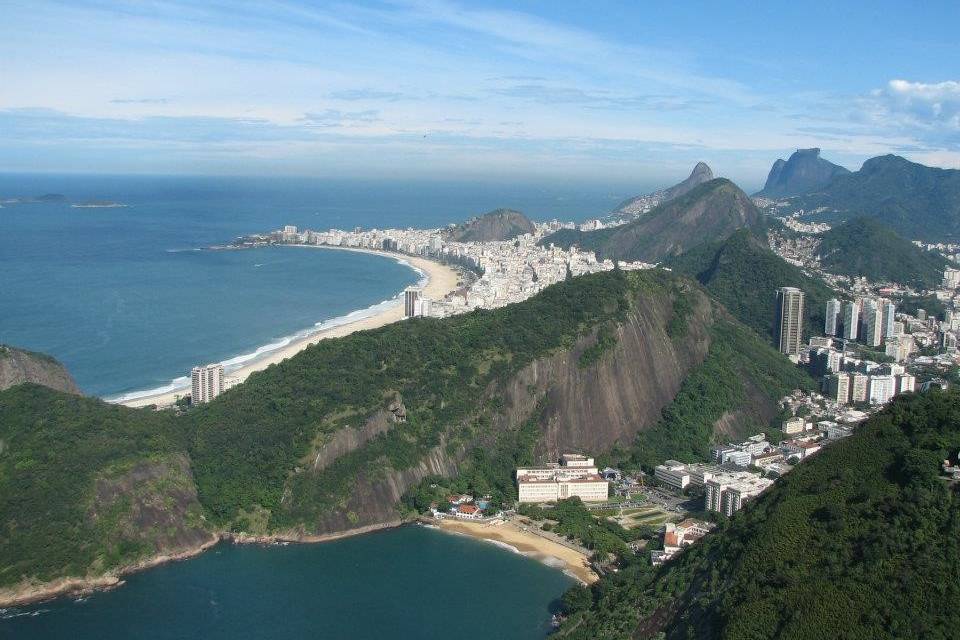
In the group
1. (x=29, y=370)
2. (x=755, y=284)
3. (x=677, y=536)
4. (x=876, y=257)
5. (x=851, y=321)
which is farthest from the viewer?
(x=876, y=257)

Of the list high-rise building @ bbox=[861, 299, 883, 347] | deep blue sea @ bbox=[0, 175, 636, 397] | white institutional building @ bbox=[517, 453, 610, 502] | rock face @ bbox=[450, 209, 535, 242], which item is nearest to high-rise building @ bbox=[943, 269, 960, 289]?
high-rise building @ bbox=[861, 299, 883, 347]

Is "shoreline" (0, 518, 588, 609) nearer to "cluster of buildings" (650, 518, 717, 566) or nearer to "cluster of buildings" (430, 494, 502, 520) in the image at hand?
"cluster of buildings" (430, 494, 502, 520)

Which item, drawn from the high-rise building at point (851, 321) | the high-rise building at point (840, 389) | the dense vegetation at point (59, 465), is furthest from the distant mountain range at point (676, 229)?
the dense vegetation at point (59, 465)

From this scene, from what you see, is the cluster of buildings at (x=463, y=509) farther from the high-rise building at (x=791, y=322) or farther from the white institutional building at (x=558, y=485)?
the high-rise building at (x=791, y=322)

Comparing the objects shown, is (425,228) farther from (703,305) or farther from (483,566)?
(483,566)

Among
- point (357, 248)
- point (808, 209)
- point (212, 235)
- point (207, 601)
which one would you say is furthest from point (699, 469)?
point (808, 209)

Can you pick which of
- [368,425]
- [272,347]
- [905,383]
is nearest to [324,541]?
[368,425]

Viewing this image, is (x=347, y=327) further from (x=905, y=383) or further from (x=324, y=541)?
(x=905, y=383)
